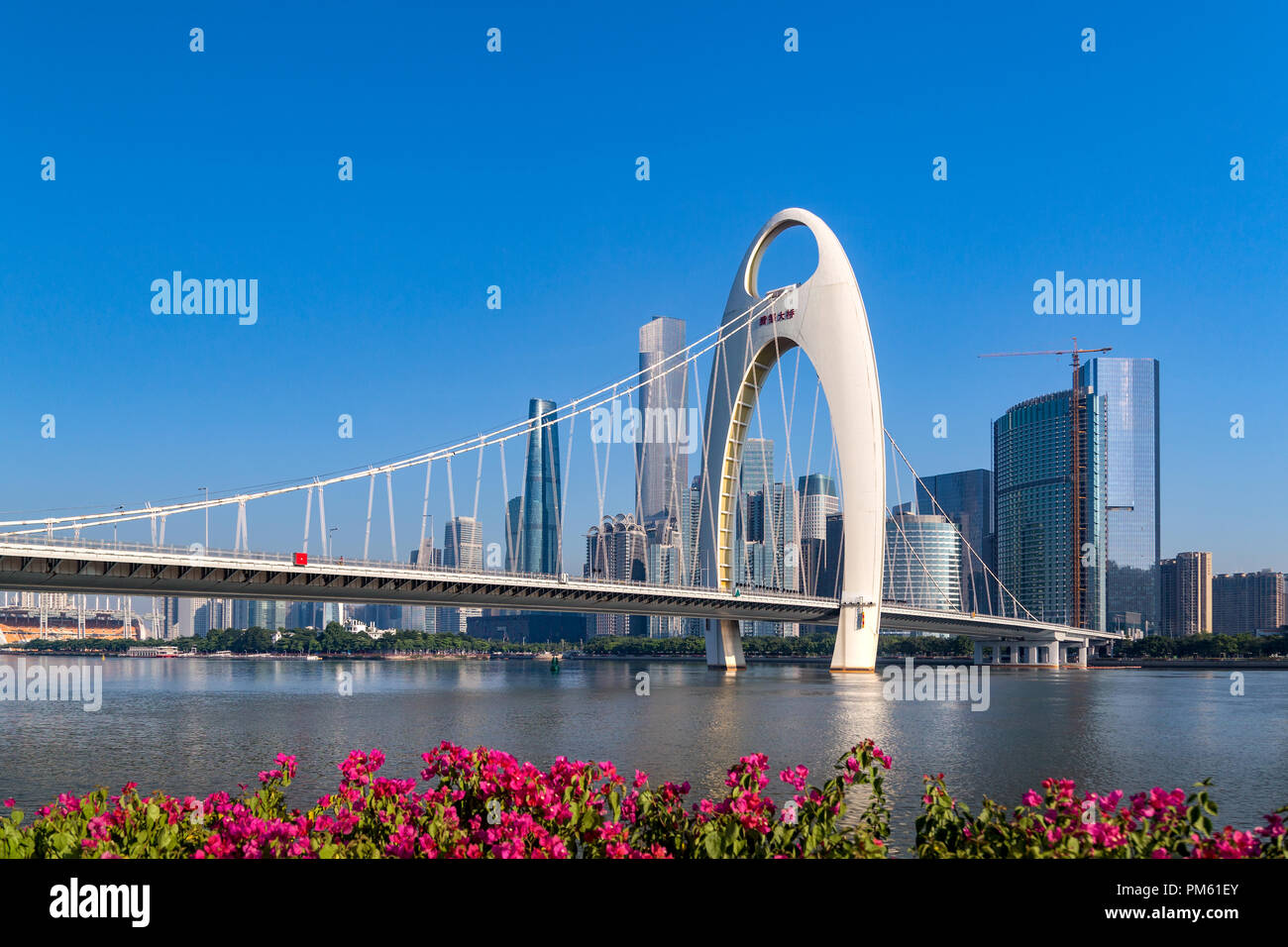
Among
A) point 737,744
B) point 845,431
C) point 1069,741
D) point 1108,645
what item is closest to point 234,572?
point 737,744

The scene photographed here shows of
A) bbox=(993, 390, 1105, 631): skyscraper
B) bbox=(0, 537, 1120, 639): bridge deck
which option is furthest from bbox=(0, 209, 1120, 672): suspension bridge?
bbox=(993, 390, 1105, 631): skyscraper

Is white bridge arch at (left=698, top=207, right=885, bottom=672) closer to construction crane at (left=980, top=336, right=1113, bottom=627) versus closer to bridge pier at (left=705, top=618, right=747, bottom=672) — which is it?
bridge pier at (left=705, top=618, right=747, bottom=672)

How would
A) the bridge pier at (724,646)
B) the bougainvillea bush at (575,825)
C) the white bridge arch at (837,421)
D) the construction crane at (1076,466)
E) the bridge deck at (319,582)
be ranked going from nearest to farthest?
the bougainvillea bush at (575,825), the bridge deck at (319,582), the white bridge arch at (837,421), the bridge pier at (724,646), the construction crane at (1076,466)

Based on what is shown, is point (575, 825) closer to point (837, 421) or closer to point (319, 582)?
point (319, 582)

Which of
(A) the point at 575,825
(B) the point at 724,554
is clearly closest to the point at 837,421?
(B) the point at 724,554

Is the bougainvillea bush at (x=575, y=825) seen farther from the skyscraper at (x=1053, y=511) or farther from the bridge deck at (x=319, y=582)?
the skyscraper at (x=1053, y=511)

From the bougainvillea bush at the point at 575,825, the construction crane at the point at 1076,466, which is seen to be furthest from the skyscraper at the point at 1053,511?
the bougainvillea bush at the point at 575,825
